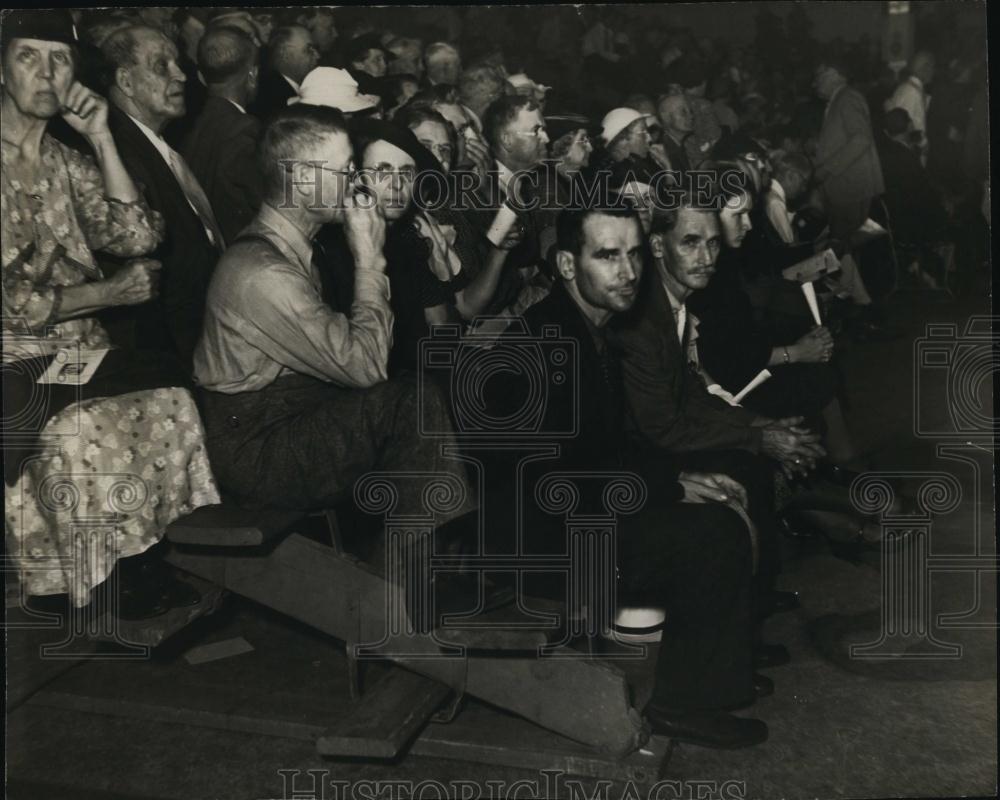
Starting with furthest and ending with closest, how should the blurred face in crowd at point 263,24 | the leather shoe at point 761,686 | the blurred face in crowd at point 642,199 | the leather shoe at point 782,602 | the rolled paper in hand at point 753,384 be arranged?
the rolled paper in hand at point 753,384 → the leather shoe at point 782,602 → the blurred face in crowd at point 642,199 → the blurred face in crowd at point 263,24 → the leather shoe at point 761,686

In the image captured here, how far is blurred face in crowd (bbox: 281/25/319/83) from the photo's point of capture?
12.8ft

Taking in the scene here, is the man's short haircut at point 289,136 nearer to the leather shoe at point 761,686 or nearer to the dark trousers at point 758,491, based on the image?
the dark trousers at point 758,491

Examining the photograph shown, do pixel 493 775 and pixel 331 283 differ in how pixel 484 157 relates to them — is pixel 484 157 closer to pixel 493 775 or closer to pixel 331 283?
pixel 331 283

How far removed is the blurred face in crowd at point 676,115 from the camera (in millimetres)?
4406

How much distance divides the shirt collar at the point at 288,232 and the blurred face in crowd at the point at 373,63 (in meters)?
0.83

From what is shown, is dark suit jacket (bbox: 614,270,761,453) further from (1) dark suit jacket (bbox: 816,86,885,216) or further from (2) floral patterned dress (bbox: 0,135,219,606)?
(2) floral patterned dress (bbox: 0,135,219,606)

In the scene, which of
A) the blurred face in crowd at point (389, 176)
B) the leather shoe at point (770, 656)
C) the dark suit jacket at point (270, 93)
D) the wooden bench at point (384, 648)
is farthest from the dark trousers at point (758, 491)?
the dark suit jacket at point (270, 93)

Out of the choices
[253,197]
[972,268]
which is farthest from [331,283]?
[972,268]

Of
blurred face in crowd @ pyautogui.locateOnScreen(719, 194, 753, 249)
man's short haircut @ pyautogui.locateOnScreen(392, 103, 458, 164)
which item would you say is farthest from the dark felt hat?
blurred face in crowd @ pyautogui.locateOnScreen(719, 194, 753, 249)

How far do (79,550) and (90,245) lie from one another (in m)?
1.02

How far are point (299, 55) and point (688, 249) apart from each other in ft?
5.31

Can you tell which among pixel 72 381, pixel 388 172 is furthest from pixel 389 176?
pixel 72 381

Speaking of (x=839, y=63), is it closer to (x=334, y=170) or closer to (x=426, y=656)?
(x=334, y=170)

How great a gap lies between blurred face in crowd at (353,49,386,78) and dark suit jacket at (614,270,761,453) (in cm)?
128
